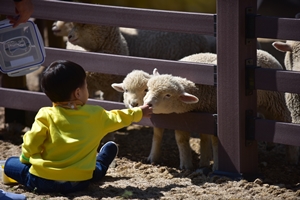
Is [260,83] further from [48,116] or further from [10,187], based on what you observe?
[10,187]

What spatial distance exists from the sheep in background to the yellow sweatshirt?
286 cm

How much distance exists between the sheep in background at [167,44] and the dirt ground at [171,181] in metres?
1.35

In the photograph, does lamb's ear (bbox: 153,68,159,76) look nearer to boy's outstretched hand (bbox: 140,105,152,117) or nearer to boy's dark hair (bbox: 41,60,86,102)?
boy's outstretched hand (bbox: 140,105,152,117)

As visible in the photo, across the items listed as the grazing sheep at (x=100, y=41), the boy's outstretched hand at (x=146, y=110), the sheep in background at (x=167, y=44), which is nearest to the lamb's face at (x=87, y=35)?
the grazing sheep at (x=100, y=41)

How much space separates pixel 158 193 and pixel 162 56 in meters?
2.93

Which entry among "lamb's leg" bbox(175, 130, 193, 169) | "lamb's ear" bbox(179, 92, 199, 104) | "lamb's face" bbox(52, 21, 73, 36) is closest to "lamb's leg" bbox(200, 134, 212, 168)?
"lamb's leg" bbox(175, 130, 193, 169)

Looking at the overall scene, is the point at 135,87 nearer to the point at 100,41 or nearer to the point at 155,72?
the point at 155,72

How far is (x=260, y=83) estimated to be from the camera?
4176 millimetres

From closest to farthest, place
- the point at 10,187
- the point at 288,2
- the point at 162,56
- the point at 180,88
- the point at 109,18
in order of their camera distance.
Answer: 1. the point at 10,187
2. the point at 180,88
3. the point at 109,18
4. the point at 162,56
5. the point at 288,2

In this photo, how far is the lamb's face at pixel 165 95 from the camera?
4348mm

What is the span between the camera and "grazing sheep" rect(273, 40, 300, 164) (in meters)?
4.86

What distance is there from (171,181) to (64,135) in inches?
38.4

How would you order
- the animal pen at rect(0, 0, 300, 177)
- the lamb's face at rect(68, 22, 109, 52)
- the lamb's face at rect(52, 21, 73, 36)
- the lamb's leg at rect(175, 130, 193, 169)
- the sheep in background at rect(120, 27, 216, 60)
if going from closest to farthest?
the animal pen at rect(0, 0, 300, 177), the lamb's leg at rect(175, 130, 193, 169), the lamb's face at rect(68, 22, 109, 52), the sheep in background at rect(120, 27, 216, 60), the lamb's face at rect(52, 21, 73, 36)

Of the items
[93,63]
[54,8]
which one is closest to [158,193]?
[93,63]
